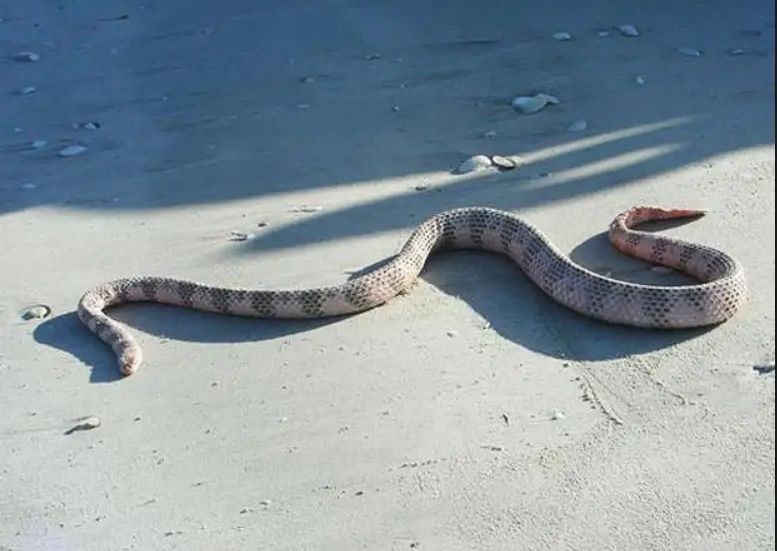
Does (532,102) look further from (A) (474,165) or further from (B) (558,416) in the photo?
(B) (558,416)

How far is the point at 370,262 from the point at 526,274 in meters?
0.83

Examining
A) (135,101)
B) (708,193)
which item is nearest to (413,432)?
(708,193)

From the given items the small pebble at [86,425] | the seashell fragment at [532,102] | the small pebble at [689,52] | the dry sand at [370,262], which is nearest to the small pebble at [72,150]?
the dry sand at [370,262]

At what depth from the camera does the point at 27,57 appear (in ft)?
33.4

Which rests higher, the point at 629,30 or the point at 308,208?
the point at 629,30

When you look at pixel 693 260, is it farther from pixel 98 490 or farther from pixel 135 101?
pixel 135 101

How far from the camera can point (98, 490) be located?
193 inches

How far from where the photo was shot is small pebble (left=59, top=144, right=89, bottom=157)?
8.25 m

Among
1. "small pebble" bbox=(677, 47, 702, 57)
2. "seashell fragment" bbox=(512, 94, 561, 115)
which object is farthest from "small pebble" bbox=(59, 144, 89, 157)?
"small pebble" bbox=(677, 47, 702, 57)

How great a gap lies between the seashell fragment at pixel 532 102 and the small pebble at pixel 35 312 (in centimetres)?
347

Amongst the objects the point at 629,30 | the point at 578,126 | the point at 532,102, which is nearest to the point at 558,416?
the point at 578,126

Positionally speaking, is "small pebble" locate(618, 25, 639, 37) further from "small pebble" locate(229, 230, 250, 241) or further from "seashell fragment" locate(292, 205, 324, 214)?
"small pebble" locate(229, 230, 250, 241)

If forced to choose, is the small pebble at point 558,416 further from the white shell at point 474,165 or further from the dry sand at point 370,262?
the white shell at point 474,165

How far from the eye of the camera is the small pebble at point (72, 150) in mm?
8250
